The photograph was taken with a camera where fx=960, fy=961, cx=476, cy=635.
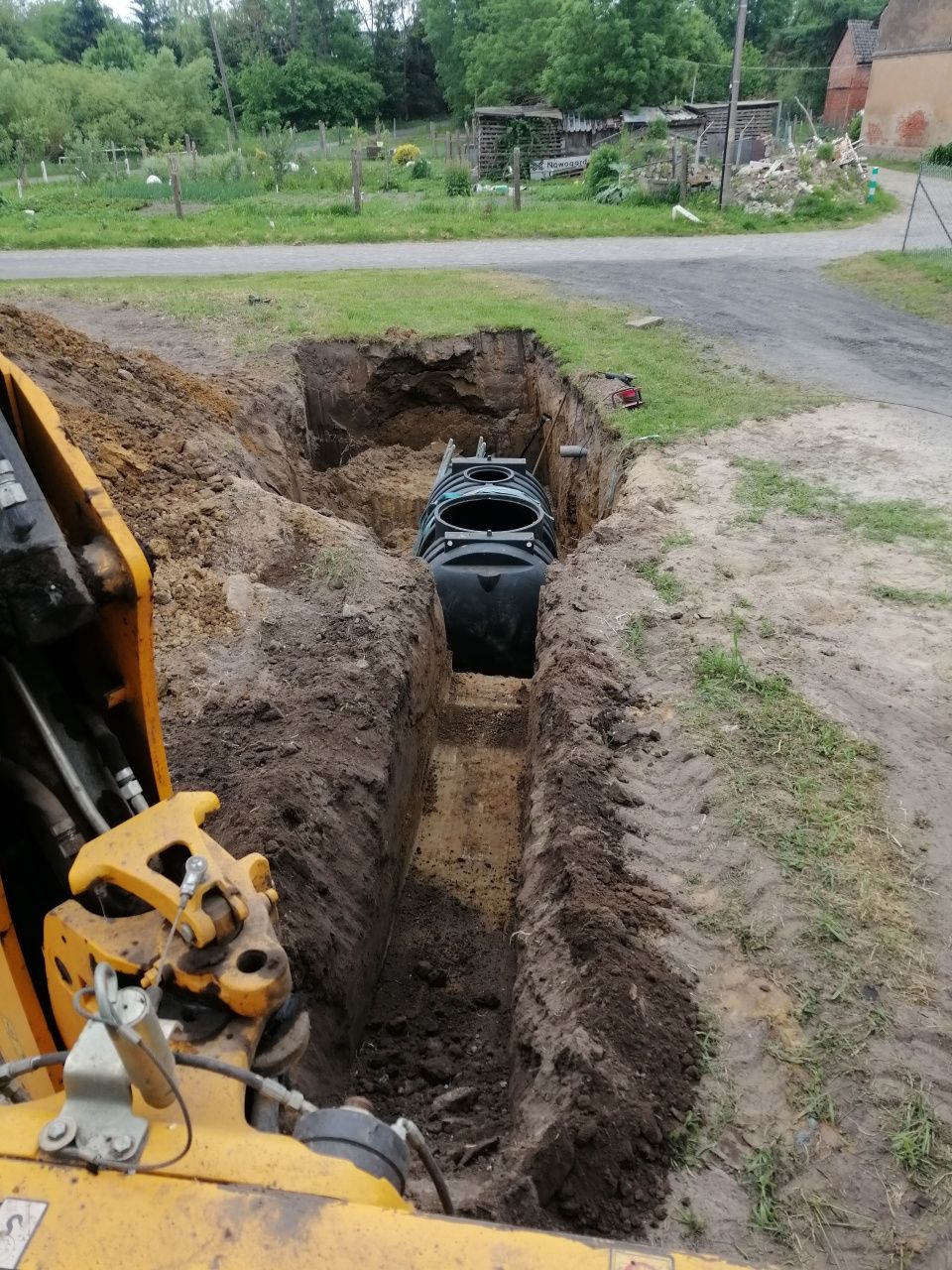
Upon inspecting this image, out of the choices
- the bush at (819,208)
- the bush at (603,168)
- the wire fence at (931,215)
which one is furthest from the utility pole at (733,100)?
the bush at (603,168)

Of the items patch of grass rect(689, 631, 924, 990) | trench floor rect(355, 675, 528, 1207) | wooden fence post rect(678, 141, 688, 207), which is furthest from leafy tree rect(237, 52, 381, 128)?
patch of grass rect(689, 631, 924, 990)

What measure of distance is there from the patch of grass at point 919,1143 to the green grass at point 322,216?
2309cm

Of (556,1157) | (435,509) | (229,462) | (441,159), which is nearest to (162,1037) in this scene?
(556,1157)

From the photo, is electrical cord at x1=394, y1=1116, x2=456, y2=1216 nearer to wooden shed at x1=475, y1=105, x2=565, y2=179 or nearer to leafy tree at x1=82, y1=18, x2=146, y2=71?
wooden shed at x1=475, y1=105, x2=565, y2=179

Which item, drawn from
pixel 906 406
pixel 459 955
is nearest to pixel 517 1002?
pixel 459 955

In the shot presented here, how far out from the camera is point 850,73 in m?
49.3

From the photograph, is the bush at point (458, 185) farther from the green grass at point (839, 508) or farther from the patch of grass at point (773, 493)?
the green grass at point (839, 508)

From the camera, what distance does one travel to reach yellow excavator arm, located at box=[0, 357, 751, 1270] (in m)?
1.75

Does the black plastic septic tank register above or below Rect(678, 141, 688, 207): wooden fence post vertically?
below

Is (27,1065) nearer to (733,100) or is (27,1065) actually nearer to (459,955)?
(459,955)

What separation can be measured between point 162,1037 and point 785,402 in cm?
1101

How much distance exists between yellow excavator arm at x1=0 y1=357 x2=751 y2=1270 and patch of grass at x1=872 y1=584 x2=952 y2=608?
601cm

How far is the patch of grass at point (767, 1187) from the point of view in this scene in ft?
11.0

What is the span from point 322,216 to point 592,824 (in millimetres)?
24800
